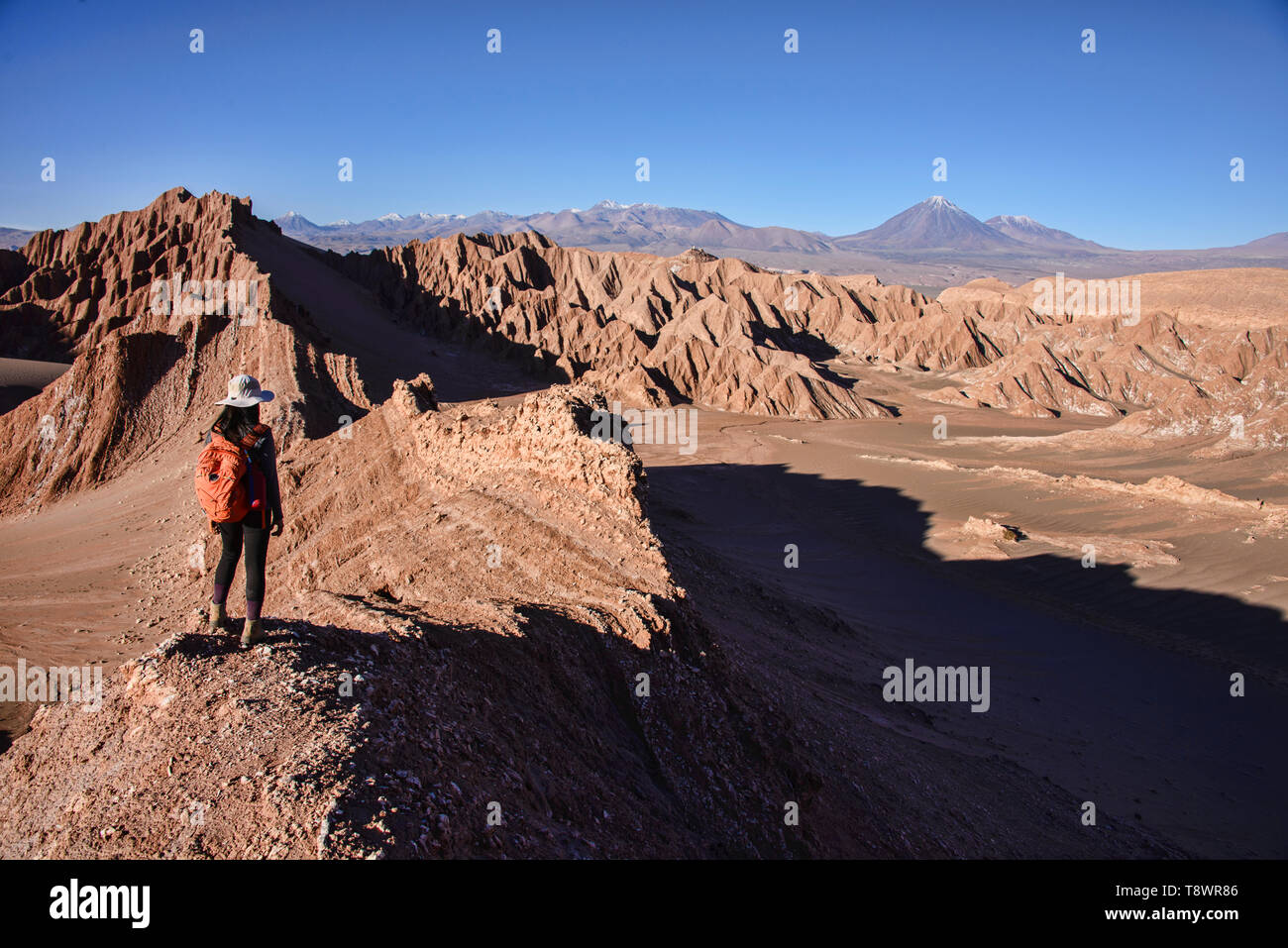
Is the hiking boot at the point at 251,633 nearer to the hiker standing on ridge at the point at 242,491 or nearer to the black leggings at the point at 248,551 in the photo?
the hiker standing on ridge at the point at 242,491

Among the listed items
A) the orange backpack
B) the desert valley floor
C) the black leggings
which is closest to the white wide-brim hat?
the orange backpack

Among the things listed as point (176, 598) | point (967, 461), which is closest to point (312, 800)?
point (176, 598)

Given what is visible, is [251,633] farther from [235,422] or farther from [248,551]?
[235,422]

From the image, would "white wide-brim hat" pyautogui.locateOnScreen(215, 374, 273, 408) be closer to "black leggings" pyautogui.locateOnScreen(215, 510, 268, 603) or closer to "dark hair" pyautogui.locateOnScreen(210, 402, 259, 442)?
"dark hair" pyautogui.locateOnScreen(210, 402, 259, 442)

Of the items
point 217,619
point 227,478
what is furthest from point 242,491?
Result: point 217,619

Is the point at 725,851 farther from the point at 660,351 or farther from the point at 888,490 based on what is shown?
the point at 660,351

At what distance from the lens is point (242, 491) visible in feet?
15.0

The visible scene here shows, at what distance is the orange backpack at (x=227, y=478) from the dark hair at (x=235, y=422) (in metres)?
0.04

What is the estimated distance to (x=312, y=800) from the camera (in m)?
3.28

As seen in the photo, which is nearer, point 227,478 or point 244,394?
point 227,478

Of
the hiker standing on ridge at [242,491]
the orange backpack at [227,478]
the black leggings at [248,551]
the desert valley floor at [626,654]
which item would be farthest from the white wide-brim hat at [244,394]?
the desert valley floor at [626,654]

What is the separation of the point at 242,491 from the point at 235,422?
18.5 inches

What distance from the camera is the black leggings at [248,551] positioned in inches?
182

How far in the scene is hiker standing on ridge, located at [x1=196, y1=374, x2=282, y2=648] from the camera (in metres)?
4.53
